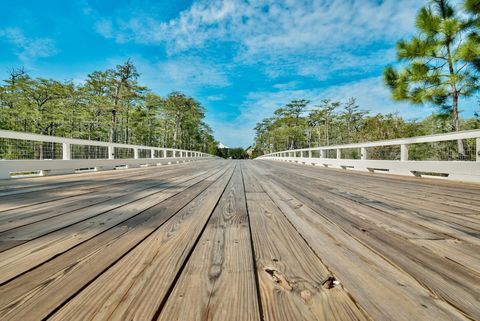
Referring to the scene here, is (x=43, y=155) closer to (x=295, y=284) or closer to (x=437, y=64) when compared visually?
(x=295, y=284)

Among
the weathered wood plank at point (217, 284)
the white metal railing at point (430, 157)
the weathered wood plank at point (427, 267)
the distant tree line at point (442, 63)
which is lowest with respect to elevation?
the weathered wood plank at point (427, 267)

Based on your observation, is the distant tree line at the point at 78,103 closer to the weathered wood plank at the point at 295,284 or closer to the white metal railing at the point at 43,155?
the white metal railing at the point at 43,155

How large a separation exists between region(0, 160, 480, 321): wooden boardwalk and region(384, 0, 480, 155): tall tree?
713cm

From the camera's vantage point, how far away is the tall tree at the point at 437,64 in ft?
20.9

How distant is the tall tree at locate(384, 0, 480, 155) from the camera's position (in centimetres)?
637

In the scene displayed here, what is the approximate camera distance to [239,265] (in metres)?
0.81

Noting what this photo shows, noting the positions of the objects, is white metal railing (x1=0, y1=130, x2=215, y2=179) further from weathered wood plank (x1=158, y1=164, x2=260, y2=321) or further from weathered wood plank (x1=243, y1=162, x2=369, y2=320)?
weathered wood plank (x1=243, y1=162, x2=369, y2=320)

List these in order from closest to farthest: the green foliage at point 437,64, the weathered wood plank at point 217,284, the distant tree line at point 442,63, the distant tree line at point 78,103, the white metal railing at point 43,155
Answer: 1. the weathered wood plank at point 217,284
2. the white metal railing at point 43,155
3. the distant tree line at point 442,63
4. the green foliage at point 437,64
5. the distant tree line at point 78,103

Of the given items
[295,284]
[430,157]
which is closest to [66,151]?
[295,284]

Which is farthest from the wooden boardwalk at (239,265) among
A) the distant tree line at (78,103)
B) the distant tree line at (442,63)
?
Answer: the distant tree line at (78,103)

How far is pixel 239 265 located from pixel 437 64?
9209mm

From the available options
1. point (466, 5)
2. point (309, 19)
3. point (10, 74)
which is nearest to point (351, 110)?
point (309, 19)

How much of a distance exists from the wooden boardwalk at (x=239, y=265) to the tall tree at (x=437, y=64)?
713 centimetres

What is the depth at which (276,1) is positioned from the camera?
499 inches
